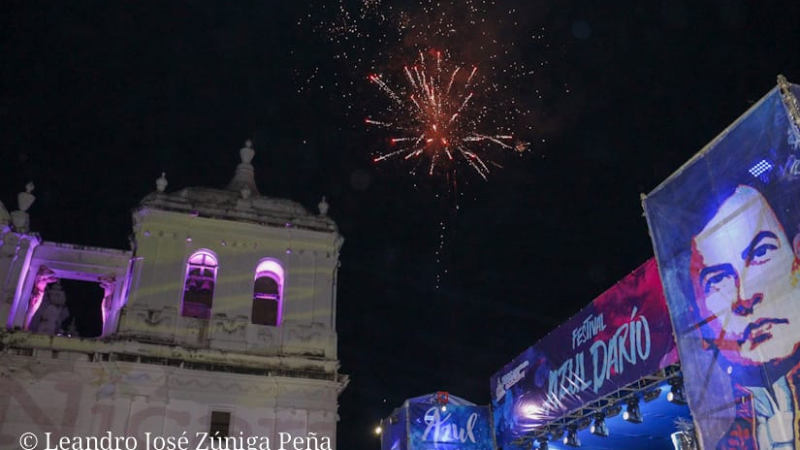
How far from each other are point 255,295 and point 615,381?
1045 cm

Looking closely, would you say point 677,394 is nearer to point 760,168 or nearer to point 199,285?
point 760,168

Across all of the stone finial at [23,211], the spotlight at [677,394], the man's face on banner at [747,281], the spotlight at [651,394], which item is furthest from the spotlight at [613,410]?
the stone finial at [23,211]

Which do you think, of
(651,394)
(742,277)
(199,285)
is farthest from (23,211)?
(742,277)

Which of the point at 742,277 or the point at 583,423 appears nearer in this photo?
the point at 742,277

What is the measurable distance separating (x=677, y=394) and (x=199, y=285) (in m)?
13.2

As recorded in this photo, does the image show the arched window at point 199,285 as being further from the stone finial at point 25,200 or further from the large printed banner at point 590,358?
the large printed banner at point 590,358

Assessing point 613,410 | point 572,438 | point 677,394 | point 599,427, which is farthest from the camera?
point 572,438

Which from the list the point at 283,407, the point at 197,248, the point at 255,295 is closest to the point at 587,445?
the point at 283,407

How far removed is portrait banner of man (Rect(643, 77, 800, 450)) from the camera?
12.2 metres

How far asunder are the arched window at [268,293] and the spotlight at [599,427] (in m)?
9.10

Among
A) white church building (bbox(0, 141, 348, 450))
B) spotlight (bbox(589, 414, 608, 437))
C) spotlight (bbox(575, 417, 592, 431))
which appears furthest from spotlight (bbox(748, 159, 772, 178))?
white church building (bbox(0, 141, 348, 450))

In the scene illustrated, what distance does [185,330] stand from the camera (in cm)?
2008

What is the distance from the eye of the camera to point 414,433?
76.6 feet

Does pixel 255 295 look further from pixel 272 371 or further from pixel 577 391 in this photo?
pixel 577 391
